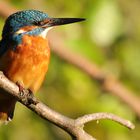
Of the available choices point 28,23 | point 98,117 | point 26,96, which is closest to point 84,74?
point 28,23

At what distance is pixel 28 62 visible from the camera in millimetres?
6734

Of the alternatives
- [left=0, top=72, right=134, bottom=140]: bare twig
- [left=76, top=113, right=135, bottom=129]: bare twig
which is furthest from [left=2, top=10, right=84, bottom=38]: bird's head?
[left=76, top=113, right=135, bottom=129]: bare twig

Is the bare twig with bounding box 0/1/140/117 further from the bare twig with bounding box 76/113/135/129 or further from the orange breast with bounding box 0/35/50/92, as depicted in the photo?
the bare twig with bounding box 76/113/135/129

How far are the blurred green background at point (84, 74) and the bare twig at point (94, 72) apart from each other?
0.13 m

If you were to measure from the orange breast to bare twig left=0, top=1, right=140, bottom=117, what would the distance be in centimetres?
49

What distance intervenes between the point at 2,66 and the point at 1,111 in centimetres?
49

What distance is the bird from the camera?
21.6ft

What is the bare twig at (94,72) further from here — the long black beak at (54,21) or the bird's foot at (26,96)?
the bird's foot at (26,96)

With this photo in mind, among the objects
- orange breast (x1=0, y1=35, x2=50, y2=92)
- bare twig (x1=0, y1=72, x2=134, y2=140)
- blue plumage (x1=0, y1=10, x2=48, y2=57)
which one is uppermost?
blue plumage (x1=0, y1=10, x2=48, y2=57)

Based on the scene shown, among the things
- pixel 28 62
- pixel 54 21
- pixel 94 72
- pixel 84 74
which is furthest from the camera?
pixel 84 74

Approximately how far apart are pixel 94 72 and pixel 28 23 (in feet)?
2.56

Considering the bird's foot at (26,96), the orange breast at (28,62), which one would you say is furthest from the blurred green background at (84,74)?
the bird's foot at (26,96)

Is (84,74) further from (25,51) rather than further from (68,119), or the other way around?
(68,119)

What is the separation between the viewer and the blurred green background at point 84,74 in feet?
25.3
